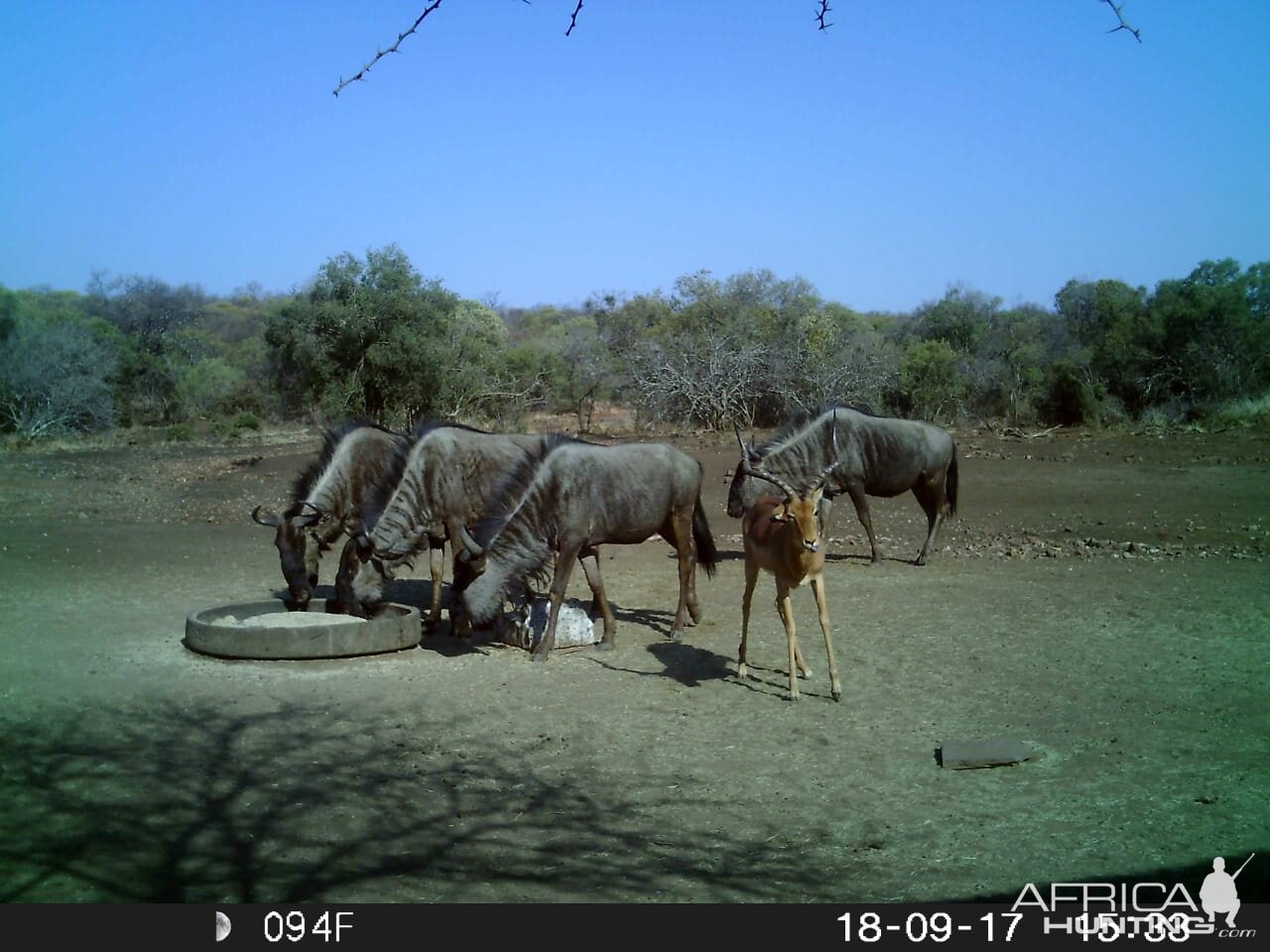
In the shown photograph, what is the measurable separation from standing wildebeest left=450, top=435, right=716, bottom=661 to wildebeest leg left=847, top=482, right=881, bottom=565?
446cm

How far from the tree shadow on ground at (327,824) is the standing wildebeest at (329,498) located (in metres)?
3.79

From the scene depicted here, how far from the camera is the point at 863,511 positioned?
15789 mm

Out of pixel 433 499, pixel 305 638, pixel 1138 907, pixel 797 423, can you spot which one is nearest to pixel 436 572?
pixel 433 499

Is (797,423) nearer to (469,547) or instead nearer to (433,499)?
(433,499)

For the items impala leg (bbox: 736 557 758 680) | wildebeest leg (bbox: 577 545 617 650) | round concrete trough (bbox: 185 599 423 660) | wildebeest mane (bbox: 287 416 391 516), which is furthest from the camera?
wildebeest mane (bbox: 287 416 391 516)

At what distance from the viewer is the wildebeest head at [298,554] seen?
11.9 metres

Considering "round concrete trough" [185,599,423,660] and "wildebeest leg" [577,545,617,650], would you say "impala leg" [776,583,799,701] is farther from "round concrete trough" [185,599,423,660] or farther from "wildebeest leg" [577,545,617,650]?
"round concrete trough" [185,599,423,660]

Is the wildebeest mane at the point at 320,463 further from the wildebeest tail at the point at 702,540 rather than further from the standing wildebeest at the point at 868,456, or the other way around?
the standing wildebeest at the point at 868,456

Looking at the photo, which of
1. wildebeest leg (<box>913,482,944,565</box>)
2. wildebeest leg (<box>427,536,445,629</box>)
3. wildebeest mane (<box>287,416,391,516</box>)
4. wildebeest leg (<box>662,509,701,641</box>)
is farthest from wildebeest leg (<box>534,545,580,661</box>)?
wildebeest leg (<box>913,482,944,565</box>)

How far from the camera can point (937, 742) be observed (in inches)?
310

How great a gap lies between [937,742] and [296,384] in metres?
25.1

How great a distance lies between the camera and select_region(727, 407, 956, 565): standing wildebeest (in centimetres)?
1563

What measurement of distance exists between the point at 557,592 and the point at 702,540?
2268mm

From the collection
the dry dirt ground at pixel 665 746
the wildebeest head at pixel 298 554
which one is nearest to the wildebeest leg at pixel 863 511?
the dry dirt ground at pixel 665 746
